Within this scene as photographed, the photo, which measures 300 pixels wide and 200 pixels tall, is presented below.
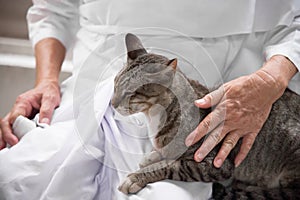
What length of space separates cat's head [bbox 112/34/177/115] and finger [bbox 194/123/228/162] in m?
0.11

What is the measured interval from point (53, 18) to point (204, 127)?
1.94ft

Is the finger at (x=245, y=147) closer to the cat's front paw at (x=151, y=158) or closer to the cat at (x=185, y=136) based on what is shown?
the cat at (x=185, y=136)

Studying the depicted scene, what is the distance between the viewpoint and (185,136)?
881 mm

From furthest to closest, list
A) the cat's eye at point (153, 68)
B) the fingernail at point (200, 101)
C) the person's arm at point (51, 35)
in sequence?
the person's arm at point (51, 35) → the fingernail at point (200, 101) → the cat's eye at point (153, 68)

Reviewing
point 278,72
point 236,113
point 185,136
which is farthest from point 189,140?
point 278,72

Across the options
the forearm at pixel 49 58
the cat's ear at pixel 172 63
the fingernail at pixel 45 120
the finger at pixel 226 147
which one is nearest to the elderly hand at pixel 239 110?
the finger at pixel 226 147

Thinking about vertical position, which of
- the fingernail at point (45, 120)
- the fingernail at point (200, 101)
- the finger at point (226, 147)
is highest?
the fingernail at point (200, 101)

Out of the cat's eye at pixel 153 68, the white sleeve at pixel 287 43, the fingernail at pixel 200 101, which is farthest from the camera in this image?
the white sleeve at pixel 287 43

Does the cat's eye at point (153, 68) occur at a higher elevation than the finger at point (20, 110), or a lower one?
higher

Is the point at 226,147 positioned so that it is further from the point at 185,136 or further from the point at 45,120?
the point at 45,120

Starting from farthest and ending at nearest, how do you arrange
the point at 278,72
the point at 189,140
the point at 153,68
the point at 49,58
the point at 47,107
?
the point at 49,58 → the point at 47,107 → the point at 278,72 → the point at 189,140 → the point at 153,68

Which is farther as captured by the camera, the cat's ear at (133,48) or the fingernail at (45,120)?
the fingernail at (45,120)

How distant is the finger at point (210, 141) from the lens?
2.91 ft

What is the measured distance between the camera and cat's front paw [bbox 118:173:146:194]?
891mm
